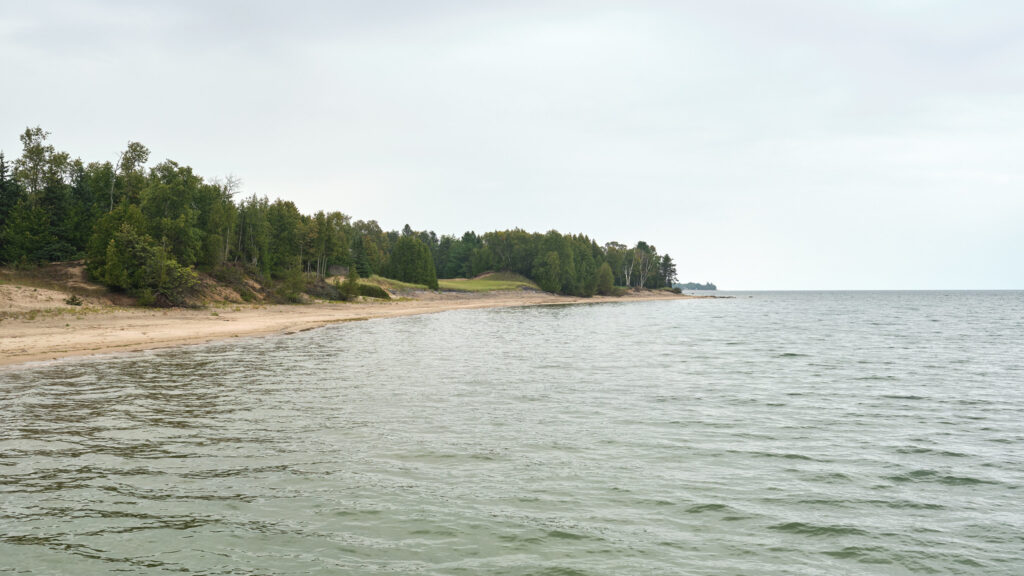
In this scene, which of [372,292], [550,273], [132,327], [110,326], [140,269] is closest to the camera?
[110,326]

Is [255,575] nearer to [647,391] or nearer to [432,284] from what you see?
[647,391]

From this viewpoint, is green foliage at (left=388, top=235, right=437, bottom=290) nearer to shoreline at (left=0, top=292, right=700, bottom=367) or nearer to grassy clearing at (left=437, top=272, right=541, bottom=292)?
grassy clearing at (left=437, top=272, right=541, bottom=292)

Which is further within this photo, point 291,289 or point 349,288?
point 349,288

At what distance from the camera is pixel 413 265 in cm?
12494

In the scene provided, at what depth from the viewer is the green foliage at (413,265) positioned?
12419cm

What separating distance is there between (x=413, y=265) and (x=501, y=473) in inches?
4555

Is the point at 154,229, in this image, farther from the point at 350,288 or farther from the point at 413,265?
the point at 413,265

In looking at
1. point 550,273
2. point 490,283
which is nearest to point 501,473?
point 490,283

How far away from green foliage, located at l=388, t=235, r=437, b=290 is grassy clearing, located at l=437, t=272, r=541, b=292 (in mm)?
5606

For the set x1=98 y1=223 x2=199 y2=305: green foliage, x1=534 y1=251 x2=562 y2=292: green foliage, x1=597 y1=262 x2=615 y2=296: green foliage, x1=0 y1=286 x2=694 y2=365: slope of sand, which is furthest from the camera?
x1=597 y1=262 x2=615 y2=296: green foliage

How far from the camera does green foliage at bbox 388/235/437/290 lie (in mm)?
124188

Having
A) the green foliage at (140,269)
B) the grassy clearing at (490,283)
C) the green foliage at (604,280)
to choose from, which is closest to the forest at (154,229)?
the green foliage at (140,269)

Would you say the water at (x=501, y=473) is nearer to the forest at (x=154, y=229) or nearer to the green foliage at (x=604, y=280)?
the forest at (x=154, y=229)

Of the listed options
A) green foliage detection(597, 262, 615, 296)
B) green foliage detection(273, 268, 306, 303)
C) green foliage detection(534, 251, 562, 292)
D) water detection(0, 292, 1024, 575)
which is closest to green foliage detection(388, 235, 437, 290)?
green foliage detection(534, 251, 562, 292)
